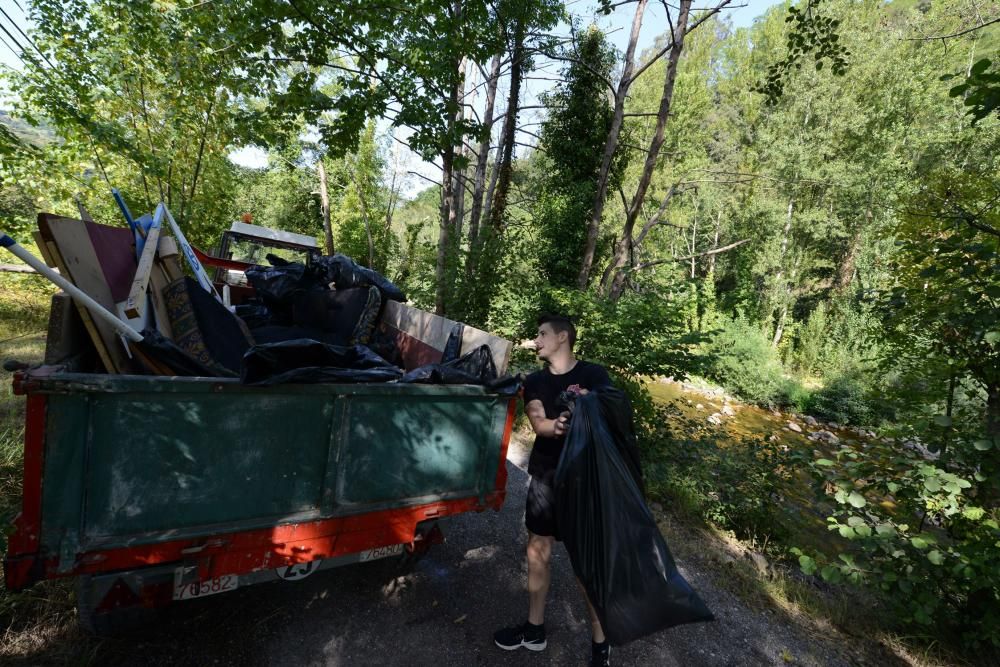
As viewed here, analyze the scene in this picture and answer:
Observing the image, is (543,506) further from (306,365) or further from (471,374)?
(306,365)

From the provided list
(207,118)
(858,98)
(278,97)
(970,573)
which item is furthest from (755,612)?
(858,98)

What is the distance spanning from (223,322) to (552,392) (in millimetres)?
2142

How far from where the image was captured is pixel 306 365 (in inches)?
81.7

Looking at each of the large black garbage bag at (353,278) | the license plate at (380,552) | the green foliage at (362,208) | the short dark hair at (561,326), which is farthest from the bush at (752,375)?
the license plate at (380,552)

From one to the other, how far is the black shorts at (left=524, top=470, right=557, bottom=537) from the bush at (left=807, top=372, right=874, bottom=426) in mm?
15042

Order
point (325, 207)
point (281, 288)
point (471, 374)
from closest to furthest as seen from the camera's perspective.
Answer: point (471, 374) < point (281, 288) < point (325, 207)

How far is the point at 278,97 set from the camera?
5.65 m

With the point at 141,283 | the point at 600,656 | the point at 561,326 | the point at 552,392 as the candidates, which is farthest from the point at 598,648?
the point at 141,283

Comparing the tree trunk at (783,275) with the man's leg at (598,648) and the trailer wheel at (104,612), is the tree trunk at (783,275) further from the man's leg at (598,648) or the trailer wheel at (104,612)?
the trailer wheel at (104,612)

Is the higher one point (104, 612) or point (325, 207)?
point (325, 207)

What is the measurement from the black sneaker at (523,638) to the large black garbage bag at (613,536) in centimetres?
72

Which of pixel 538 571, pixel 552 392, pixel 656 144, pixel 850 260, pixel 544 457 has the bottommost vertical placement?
pixel 538 571

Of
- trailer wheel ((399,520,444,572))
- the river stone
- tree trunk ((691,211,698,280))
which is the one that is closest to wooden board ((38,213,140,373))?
trailer wheel ((399,520,444,572))

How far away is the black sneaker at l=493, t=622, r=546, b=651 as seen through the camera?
255cm
